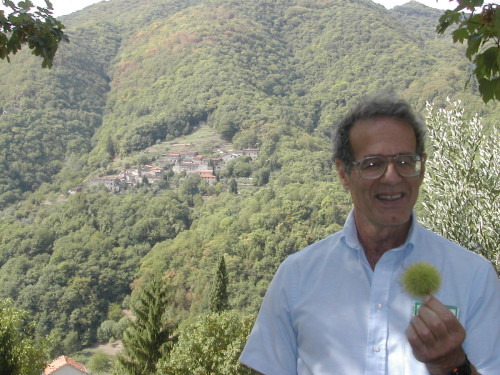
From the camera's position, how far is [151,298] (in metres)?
21.0

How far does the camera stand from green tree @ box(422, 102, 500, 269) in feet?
21.5

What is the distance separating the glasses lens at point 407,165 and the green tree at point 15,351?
10961 mm

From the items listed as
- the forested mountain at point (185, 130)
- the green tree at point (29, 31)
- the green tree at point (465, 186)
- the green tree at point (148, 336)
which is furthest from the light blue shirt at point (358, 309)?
the forested mountain at point (185, 130)

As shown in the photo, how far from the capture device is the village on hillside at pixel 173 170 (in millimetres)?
88312

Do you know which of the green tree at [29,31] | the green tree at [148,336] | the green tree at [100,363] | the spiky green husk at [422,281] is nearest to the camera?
the spiky green husk at [422,281]

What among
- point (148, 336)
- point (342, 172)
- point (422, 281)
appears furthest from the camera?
point (148, 336)

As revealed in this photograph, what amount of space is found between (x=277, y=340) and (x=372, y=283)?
43cm

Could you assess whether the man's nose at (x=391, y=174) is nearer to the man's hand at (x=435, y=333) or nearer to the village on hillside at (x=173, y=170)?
the man's hand at (x=435, y=333)

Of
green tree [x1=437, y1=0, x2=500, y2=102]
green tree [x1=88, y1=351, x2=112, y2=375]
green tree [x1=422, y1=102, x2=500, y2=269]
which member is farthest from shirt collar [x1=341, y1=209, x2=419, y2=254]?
green tree [x1=88, y1=351, x2=112, y2=375]

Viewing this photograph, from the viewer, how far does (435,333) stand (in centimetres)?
136

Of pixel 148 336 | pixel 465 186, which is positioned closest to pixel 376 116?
pixel 465 186

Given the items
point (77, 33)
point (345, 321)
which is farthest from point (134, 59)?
point (345, 321)

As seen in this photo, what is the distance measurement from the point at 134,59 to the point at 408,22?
350 feet

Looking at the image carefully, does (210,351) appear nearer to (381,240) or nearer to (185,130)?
(381,240)
